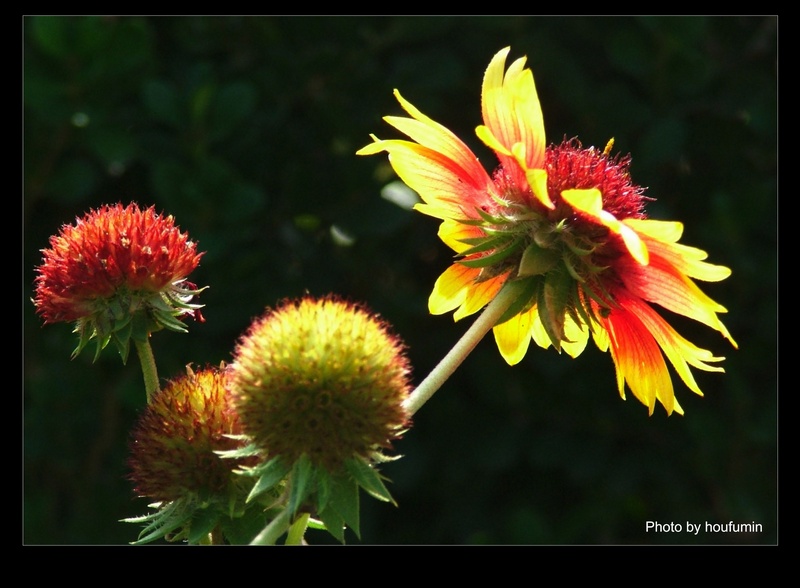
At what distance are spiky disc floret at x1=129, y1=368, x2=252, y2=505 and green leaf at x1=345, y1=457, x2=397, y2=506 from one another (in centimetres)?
15

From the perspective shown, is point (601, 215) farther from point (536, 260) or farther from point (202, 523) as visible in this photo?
point (202, 523)

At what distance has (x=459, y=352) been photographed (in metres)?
1.24

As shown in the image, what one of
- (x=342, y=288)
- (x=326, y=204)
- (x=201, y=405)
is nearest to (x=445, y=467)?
(x=342, y=288)

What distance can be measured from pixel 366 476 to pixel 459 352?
166 millimetres

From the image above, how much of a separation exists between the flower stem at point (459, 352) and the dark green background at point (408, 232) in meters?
1.82

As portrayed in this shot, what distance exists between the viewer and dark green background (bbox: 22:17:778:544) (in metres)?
3.15

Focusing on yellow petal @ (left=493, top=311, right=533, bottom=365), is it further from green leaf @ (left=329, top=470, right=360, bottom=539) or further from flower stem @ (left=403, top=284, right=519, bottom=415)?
green leaf @ (left=329, top=470, right=360, bottom=539)

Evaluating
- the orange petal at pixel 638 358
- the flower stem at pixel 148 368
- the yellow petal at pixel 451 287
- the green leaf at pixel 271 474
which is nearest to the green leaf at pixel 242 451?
the green leaf at pixel 271 474

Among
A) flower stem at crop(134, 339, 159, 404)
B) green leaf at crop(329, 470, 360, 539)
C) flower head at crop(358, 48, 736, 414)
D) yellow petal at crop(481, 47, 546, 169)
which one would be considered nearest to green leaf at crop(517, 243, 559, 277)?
flower head at crop(358, 48, 736, 414)

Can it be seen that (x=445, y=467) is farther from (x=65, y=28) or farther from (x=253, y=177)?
(x=65, y=28)

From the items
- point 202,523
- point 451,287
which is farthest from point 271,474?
point 451,287

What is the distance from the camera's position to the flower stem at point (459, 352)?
Result: 122cm

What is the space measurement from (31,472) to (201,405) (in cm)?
229

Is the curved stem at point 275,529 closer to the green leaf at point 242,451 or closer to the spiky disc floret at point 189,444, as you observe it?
the green leaf at point 242,451
